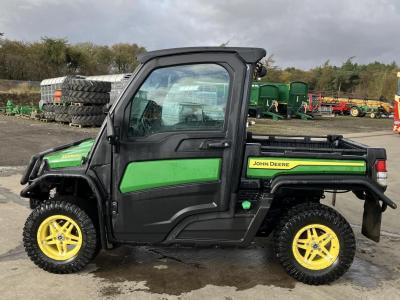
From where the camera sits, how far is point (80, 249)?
400 centimetres

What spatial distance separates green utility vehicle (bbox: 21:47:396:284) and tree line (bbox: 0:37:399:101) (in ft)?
88.9

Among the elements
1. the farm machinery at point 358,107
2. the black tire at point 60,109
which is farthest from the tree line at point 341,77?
the black tire at point 60,109

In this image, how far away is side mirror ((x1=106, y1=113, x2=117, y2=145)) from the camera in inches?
146

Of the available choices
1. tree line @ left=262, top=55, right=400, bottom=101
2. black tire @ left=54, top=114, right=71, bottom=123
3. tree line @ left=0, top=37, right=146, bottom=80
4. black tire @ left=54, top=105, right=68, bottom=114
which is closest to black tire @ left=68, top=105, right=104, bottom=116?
black tire @ left=54, top=114, right=71, bottom=123

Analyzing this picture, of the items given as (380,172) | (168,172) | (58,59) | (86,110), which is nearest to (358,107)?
(86,110)

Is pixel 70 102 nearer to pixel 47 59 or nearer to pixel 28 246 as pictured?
pixel 28 246

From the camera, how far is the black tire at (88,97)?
17.9 m

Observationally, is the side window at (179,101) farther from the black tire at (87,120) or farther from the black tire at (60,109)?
the black tire at (60,109)

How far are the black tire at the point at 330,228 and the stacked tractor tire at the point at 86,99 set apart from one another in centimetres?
1483

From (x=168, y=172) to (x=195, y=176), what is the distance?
0.77 ft

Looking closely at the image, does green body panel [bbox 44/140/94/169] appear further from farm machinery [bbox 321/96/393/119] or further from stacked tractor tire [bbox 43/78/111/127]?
farm machinery [bbox 321/96/393/119]

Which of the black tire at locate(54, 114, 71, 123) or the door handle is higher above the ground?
the door handle

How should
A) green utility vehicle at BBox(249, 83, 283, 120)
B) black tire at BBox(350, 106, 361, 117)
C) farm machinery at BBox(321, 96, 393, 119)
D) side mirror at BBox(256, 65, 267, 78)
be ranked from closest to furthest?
side mirror at BBox(256, 65, 267, 78)
green utility vehicle at BBox(249, 83, 283, 120)
farm machinery at BBox(321, 96, 393, 119)
black tire at BBox(350, 106, 361, 117)

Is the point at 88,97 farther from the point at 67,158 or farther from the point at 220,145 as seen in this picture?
the point at 220,145
